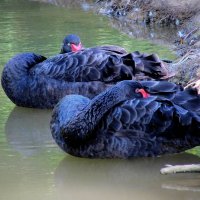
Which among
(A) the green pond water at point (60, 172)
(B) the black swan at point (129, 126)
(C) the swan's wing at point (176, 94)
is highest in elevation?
(C) the swan's wing at point (176, 94)

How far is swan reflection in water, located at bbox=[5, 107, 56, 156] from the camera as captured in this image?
261 inches

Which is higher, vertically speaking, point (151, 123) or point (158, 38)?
point (151, 123)

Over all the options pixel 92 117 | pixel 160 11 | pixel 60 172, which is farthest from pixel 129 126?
pixel 160 11

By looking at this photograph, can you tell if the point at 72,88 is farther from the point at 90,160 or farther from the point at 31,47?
the point at 31,47

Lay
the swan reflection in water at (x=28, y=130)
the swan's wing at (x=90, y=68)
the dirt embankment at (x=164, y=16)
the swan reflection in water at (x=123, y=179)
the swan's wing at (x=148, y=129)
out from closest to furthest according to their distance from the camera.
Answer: the swan reflection in water at (x=123, y=179) → the swan's wing at (x=148, y=129) → the swan reflection in water at (x=28, y=130) → the swan's wing at (x=90, y=68) → the dirt embankment at (x=164, y=16)

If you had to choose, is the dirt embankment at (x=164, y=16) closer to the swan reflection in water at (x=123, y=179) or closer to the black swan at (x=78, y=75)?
the black swan at (x=78, y=75)

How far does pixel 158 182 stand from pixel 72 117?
42.9 inches

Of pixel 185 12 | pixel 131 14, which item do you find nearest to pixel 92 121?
pixel 185 12

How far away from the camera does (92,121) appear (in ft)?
20.2

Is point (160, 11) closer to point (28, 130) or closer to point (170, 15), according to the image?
point (170, 15)

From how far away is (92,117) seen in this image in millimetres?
6156

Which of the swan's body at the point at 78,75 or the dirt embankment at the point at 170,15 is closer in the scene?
the swan's body at the point at 78,75

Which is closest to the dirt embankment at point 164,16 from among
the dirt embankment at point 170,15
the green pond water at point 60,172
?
the dirt embankment at point 170,15

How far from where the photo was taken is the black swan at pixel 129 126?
610 centimetres
